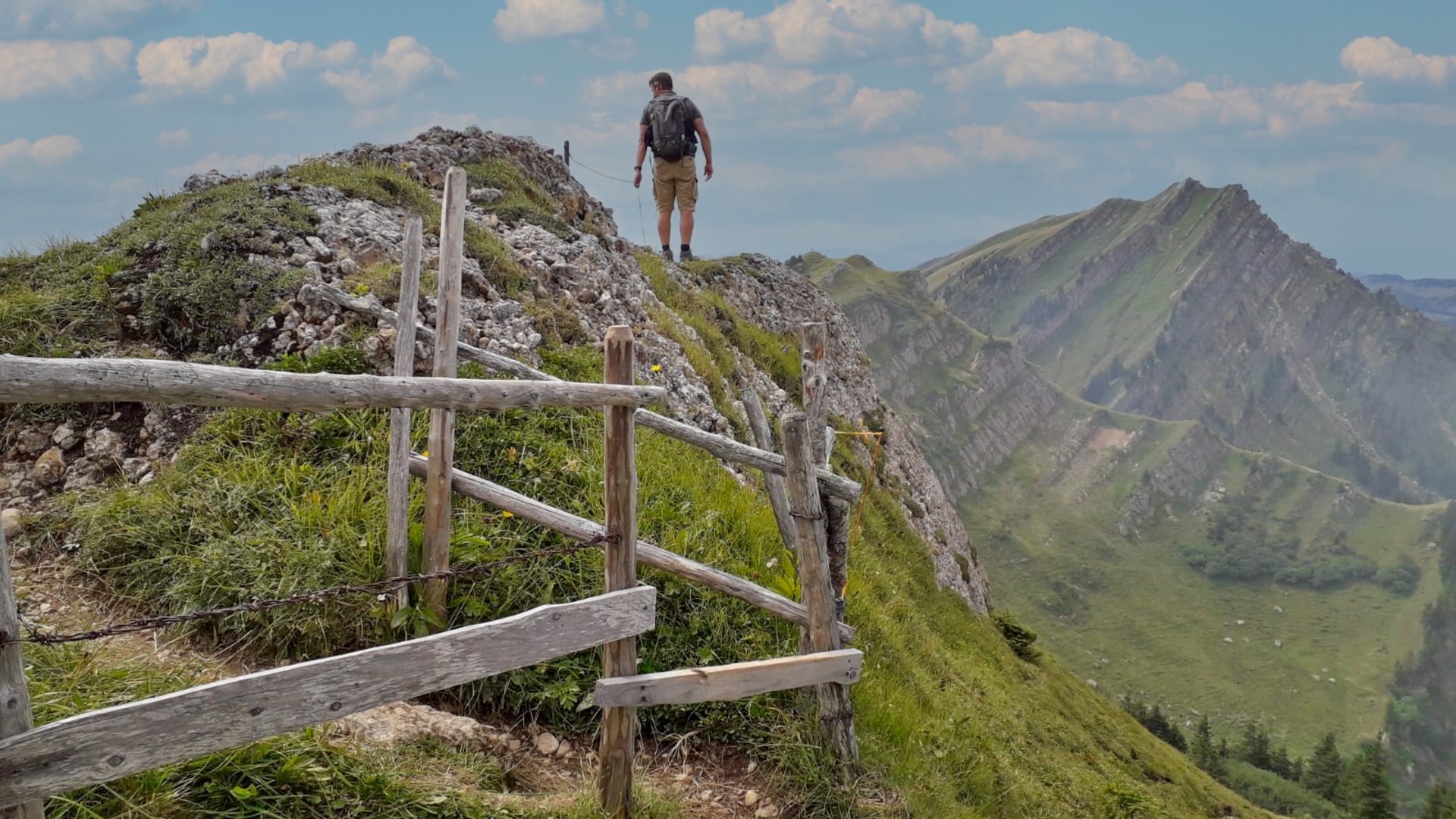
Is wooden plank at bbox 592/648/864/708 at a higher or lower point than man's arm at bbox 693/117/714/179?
lower

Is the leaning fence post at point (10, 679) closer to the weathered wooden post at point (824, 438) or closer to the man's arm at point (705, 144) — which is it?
the weathered wooden post at point (824, 438)

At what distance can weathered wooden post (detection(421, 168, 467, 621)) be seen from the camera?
6.41m

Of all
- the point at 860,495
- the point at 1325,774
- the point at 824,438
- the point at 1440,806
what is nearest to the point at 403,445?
the point at 860,495

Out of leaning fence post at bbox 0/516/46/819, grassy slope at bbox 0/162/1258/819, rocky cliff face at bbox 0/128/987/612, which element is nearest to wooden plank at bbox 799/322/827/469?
grassy slope at bbox 0/162/1258/819

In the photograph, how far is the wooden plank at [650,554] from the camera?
617 cm

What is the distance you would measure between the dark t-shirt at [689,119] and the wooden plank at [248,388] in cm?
1513

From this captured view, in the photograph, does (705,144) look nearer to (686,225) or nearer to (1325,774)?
(686,225)

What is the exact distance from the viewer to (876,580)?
13.5 m

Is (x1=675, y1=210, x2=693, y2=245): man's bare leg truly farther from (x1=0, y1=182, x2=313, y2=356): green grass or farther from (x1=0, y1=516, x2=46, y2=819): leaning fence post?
(x1=0, y1=516, x2=46, y2=819): leaning fence post

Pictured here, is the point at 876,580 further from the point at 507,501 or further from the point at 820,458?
the point at 507,501

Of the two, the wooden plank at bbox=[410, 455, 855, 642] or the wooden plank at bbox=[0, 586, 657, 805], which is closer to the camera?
the wooden plank at bbox=[0, 586, 657, 805]

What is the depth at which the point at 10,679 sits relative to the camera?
292cm

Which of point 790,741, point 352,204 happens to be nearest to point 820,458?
point 790,741

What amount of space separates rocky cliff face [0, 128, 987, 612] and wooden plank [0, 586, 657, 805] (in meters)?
5.65
